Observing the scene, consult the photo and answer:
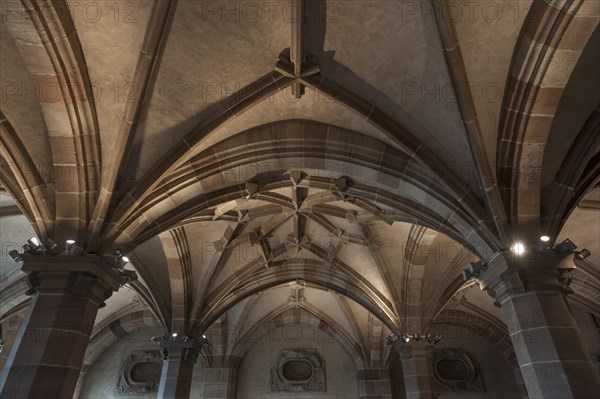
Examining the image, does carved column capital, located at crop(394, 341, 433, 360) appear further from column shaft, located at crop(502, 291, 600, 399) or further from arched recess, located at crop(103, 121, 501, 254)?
column shaft, located at crop(502, 291, 600, 399)

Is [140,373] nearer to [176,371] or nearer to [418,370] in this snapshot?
[176,371]

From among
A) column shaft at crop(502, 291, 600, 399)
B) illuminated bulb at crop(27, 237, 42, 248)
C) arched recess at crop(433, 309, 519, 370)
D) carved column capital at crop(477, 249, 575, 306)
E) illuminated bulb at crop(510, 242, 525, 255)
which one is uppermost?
arched recess at crop(433, 309, 519, 370)

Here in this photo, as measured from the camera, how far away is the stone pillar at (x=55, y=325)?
13.9ft

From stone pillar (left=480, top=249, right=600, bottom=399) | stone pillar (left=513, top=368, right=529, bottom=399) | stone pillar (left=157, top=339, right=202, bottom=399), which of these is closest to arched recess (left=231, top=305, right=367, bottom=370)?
stone pillar (left=157, top=339, right=202, bottom=399)

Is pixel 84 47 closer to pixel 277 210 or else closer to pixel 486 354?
pixel 277 210

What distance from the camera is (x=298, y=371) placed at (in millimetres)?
13180

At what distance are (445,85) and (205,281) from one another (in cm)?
652

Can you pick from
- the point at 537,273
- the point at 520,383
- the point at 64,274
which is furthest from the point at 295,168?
the point at 520,383

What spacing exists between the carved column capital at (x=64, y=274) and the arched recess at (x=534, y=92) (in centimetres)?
529

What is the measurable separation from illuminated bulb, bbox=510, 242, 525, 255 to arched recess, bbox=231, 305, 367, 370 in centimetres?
884

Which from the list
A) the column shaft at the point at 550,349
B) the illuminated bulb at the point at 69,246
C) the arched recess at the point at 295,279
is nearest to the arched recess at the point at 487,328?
the arched recess at the point at 295,279

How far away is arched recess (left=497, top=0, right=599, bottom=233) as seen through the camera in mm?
4375

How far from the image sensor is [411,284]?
9.14 meters

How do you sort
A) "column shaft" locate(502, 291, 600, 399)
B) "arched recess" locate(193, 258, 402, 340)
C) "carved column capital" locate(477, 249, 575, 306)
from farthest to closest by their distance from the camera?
"arched recess" locate(193, 258, 402, 340) → "carved column capital" locate(477, 249, 575, 306) → "column shaft" locate(502, 291, 600, 399)
